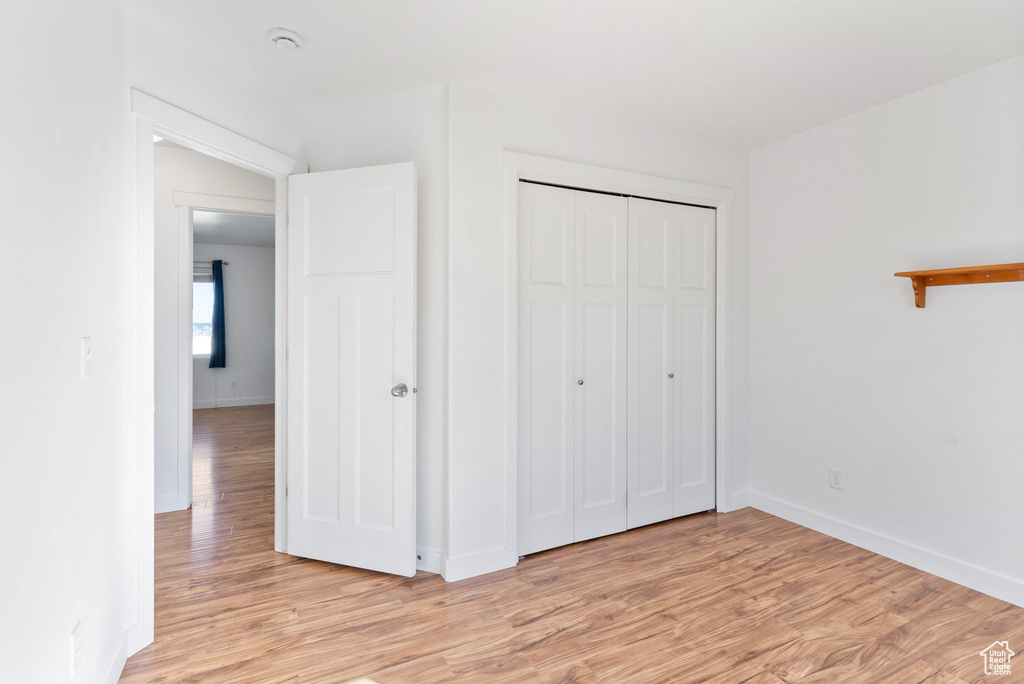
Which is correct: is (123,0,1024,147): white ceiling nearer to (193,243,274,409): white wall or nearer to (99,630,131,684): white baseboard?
(99,630,131,684): white baseboard

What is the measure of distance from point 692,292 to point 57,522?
3.23m

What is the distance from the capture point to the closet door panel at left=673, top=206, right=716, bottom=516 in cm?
329

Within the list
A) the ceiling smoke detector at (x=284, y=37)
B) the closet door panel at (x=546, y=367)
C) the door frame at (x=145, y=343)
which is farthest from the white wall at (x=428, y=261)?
the door frame at (x=145, y=343)

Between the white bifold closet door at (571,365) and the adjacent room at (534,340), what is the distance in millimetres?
20

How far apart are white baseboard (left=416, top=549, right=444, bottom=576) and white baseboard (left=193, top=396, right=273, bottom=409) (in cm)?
650

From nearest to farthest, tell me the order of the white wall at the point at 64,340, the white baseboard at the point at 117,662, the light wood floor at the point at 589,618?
the white wall at the point at 64,340 < the white baseboard at the point at 117,662 < the light wood floor at the point at 589,618

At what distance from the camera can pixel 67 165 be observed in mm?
1381

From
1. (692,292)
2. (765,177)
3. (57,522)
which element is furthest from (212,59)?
(765,177)

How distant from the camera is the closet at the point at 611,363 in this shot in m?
2.80

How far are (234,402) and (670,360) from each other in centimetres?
726

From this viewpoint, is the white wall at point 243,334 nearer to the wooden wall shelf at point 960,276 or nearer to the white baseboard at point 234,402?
the white baseboard at point 234,402

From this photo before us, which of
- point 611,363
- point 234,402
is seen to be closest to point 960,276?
point 611,363

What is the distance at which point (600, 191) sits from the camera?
297cm

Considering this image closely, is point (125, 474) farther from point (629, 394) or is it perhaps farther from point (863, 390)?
point (863, 390)
